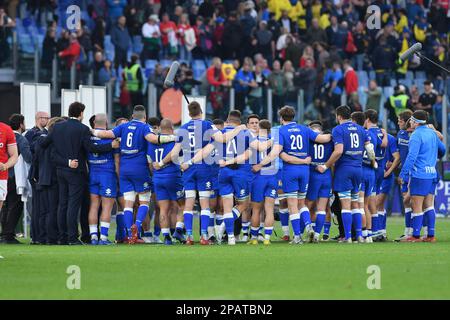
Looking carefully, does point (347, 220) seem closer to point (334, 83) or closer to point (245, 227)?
point (245, 227)

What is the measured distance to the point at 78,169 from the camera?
2122 cm

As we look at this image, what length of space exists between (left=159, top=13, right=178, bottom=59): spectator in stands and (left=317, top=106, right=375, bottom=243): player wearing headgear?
13805mm

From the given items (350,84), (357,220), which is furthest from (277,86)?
(357,220)

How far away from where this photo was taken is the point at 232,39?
35.2 metres

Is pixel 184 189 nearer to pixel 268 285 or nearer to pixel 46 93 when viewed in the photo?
pixel 46 93

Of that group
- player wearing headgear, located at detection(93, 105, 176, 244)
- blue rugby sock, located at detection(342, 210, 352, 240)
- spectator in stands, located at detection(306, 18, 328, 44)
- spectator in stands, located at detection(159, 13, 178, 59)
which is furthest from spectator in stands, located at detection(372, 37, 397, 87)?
player wearing headgear, located at detection(93, 105, 176, 244)

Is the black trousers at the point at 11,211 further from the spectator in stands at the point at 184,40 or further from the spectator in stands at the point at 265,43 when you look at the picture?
the spectator in stands at the point at 265,43

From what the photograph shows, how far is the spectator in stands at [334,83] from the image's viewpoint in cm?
3278

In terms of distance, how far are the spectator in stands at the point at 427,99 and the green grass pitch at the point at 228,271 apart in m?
12.5

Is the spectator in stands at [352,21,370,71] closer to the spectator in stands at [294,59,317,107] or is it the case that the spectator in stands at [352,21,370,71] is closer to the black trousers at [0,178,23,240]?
the spectator in stands at [294,59,317,107]

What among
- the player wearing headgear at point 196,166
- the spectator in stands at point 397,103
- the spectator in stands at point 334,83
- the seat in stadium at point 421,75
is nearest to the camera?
the player wearing headgear at point 196,166

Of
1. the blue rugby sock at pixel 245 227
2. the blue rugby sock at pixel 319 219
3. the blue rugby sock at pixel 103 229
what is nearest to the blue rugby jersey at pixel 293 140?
the blue rugby sock at pixel 319 219
